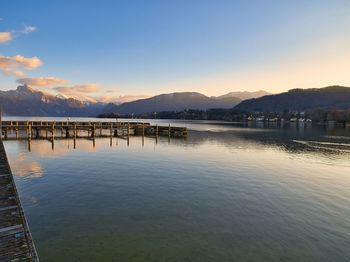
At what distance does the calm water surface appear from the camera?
34.4 feet

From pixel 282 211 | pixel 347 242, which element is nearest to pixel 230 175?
pixel 282 211

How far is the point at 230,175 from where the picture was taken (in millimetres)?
24406

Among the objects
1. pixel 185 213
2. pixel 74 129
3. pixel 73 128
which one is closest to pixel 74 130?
pixel 74 129

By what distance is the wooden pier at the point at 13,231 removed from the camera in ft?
23.1

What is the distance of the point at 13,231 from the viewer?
25.7 ft

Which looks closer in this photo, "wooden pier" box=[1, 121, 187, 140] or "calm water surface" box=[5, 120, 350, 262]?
"calm water surface" box=[5, 120, 350, 262]

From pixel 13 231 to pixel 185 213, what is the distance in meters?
10.2

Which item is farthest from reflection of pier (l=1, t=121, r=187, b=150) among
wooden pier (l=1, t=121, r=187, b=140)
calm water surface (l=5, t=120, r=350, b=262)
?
calm water surface (l=5, t=120, r=350, b=262)

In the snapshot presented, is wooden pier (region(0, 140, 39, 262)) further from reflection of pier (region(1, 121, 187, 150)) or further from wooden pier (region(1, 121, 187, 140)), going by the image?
wooden pier (region(1, 121, 187, 140))

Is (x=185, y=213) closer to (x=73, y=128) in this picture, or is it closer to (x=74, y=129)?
(x=74, y=129)

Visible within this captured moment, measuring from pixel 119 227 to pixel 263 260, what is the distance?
8.61 meters

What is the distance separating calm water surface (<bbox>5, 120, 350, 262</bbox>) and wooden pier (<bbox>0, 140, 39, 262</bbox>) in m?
2.95

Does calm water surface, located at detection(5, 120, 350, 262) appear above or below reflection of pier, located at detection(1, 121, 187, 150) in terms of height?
below

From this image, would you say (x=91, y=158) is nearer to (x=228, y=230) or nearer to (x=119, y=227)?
(x=119, y=227)
